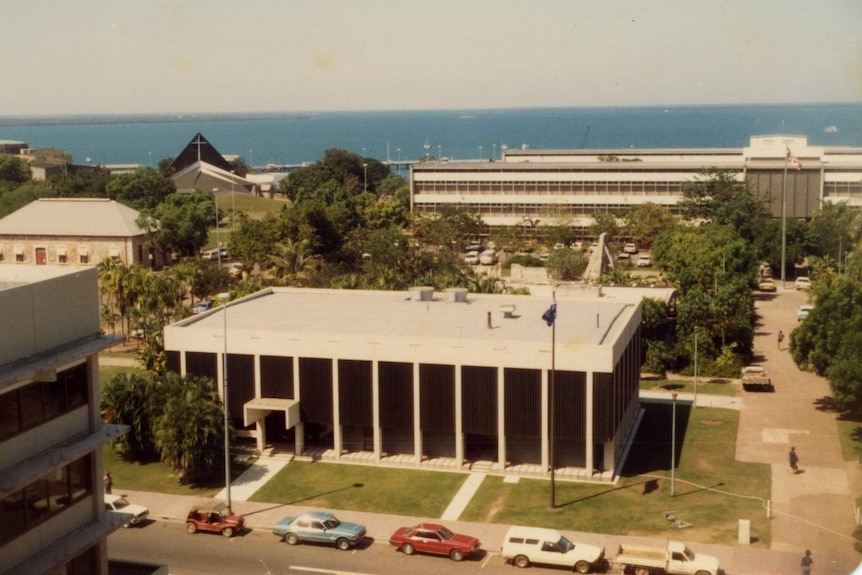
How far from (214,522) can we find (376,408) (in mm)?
10361

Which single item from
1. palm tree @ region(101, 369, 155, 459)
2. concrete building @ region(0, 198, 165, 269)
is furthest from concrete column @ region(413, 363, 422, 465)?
concrete building @ region(0, 198, 165, 269)

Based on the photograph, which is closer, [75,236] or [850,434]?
[850,434]

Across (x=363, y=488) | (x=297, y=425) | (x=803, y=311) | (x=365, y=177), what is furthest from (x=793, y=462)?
(x=365, y=177)

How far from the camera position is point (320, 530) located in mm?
38562

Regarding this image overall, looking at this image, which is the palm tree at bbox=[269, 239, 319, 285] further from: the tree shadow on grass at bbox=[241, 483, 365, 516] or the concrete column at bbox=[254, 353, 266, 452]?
the tree shadow on grass at bbox=[241, 483, 365, 516]

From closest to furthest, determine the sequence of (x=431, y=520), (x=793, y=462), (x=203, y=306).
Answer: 1. (x=431, y=520)
2. (x=793, y=462)
3. (x=203, y=306)

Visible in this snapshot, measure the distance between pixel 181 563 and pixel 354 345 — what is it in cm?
1410

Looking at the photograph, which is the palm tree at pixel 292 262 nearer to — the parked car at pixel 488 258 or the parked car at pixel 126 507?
the parked car at pixel 488 258

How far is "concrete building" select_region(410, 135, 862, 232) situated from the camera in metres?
113

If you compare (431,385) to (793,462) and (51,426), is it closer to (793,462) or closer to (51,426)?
(793,462)

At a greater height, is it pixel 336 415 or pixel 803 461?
pixel 336 415

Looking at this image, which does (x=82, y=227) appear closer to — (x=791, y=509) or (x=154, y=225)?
(x=154, y=225)

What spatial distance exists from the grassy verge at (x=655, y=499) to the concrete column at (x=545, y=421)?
52.6 inches

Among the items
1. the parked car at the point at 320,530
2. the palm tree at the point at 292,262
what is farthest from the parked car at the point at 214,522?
the palm tree at the point at 292,262
